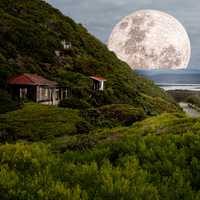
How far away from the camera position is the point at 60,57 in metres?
73.0

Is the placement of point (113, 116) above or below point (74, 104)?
below

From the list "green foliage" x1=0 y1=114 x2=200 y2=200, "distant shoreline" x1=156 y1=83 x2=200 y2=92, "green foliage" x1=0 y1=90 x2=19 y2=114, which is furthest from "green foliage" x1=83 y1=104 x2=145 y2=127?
"distant shoreline" x1=156 y1=83 x2=200 y2=92

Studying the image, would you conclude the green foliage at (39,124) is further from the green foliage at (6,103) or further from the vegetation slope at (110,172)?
the vegetation slope at (110,172)

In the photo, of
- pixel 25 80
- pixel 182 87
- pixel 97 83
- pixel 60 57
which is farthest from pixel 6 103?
pixel 182 87

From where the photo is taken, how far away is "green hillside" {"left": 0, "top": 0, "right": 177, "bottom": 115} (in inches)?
2486

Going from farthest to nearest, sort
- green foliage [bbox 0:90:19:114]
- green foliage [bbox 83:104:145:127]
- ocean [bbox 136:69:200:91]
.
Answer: ocean [bbox 136:69:200:91] → green foliage [bbox 83:104:145:127] → green foliage [bbox 0:90:19:114]

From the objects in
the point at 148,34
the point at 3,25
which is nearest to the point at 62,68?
the point at 3,25

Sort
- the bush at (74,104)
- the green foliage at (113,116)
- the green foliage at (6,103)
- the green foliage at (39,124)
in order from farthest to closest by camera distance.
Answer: the bush at (74,104)
the green foliage at (113,116)
the green foliage at (6,103)
the green foliage at (39,124)

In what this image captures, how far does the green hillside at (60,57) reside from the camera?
63.2 m

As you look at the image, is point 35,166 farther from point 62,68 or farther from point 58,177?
point 62,68

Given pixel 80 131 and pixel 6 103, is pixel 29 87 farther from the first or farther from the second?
pixel 80 131

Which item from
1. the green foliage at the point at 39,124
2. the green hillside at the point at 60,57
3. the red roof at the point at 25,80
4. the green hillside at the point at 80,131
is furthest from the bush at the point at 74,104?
the green foliage at the point at 39,124

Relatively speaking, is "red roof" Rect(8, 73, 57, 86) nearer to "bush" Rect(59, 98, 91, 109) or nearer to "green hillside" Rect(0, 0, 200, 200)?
"green hillside" Rect(0, 0, 200, 200)

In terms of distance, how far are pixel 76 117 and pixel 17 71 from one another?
16346 mm
